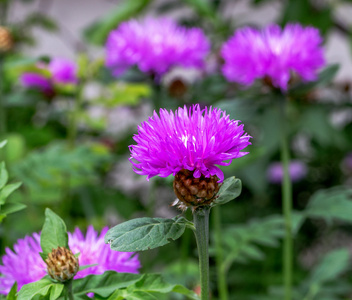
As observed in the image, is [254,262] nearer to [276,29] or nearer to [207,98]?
[207,98]

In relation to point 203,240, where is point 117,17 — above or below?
above

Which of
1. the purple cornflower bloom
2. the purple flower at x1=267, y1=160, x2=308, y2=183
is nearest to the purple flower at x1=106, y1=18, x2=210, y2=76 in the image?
the purple cornflower bloom

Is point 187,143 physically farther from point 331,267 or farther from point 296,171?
point 296,171

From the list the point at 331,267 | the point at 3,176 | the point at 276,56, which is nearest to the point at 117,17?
the point at 276,56

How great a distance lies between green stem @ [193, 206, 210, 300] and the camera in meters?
0.40

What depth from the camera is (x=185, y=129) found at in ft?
1.27

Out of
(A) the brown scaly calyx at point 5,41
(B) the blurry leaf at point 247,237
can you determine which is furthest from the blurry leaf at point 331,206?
(A) the brown scaly calyx at point 5,41

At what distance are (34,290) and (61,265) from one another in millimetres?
25

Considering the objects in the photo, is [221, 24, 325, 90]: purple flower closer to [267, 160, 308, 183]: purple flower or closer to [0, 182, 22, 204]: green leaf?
[0, 182, 22, 204]: green leaf

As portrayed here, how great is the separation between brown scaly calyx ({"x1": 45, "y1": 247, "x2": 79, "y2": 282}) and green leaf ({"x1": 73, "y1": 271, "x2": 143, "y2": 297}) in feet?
0.10

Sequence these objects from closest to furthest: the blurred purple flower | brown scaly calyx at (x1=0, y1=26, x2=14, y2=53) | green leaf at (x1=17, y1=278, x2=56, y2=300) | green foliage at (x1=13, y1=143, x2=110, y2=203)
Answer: green leaf at (x1=17, y1=278, x2=56, y2=300), green foliage at (x1=13, y1=143, x2=110, y2=203), brown scaly calyx at (x1=0, y1=26, x2=14, y2=53), the blurred purple flower

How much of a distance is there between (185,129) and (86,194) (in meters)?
1.00

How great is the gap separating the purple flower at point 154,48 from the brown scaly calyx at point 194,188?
1.96ft

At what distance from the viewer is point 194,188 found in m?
0.39
